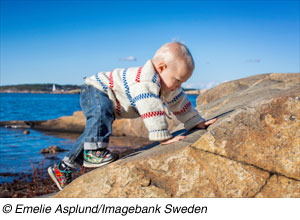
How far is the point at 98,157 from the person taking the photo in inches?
129

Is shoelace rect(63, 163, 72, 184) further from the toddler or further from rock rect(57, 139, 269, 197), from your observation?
rock rect(57, 139, 269, 197)

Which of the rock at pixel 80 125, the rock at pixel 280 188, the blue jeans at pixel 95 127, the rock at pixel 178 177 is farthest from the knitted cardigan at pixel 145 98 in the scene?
the rock at pixel 80 125

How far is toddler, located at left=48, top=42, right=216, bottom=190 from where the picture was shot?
10.3 ft

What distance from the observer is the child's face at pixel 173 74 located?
3.24 metres

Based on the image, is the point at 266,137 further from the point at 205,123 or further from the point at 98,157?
the point at 98,157

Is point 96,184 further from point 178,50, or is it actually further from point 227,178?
point 178,50

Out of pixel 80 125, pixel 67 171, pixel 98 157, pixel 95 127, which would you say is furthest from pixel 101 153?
pixel 80 125

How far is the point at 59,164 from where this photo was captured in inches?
138

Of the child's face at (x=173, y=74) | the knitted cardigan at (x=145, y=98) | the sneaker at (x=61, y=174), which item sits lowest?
the sneaker at (x=61, y=174)

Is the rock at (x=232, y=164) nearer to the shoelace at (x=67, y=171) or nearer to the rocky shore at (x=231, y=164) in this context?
the rocky shore at (x=231, y=164)

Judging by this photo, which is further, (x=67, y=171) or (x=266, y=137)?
(x=67, y=171)

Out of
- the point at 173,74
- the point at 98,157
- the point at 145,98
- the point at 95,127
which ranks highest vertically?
the point at 173,74

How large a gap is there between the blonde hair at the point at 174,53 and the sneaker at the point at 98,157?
1.17m

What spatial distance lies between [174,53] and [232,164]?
133 centimetres
